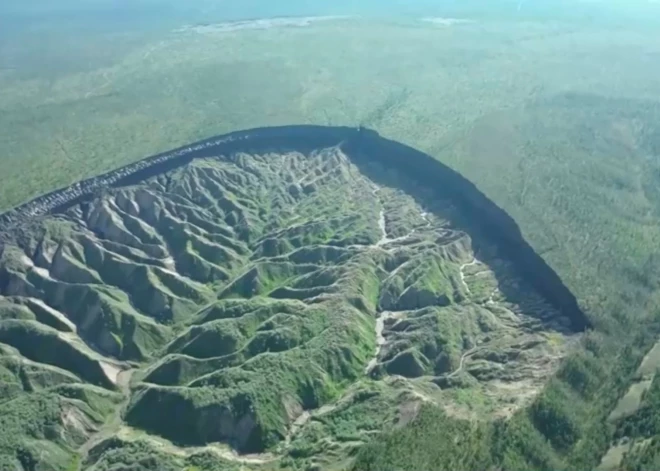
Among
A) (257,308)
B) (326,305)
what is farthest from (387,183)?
(257,308)

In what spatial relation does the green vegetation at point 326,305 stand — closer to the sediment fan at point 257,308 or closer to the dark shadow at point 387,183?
the sediment fan at point 257,308

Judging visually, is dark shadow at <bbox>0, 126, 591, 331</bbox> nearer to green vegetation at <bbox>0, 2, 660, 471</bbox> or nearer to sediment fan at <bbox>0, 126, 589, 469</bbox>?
sediment fan at <bbox>0, 126, 589, 469</bbox>

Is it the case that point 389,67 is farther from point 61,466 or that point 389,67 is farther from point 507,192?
point 61,466

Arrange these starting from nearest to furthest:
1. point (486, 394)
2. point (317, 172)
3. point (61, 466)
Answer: point (61, 466) < point (486, 394) < point (317, 172)

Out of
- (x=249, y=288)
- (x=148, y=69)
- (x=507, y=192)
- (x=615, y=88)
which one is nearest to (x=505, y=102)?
(x=615, y=88)

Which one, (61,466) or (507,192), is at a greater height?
(507,192)

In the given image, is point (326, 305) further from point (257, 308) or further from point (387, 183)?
point (387, 183)

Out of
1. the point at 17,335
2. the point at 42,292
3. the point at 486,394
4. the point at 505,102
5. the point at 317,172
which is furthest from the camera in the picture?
the point at 505,102
